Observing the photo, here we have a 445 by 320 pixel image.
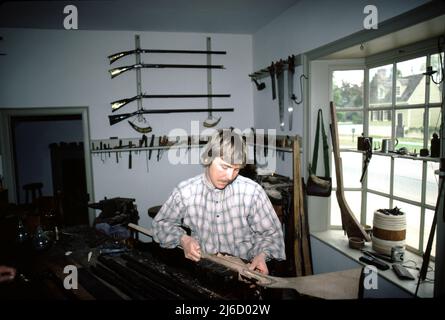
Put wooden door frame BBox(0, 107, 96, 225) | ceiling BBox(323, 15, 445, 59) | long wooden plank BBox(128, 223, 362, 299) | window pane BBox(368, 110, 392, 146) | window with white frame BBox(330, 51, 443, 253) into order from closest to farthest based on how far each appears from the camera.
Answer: long wooden plank BBox(128, 223, 362, 299) < ceiling BBox(323, 15, 445, 59) < window with white frame BBox(330, 51, 443, 253) < window pane BBox(368, 110, 392, 146) < wooden door frame BBox(0, 107, 96, 225)

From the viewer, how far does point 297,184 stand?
11.4 feet

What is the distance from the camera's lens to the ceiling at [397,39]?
229 centimetres

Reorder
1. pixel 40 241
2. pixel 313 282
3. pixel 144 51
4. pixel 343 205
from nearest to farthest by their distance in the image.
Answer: pixel 313 282
pixel 40 241
pixel 343 205
pixel 144 51

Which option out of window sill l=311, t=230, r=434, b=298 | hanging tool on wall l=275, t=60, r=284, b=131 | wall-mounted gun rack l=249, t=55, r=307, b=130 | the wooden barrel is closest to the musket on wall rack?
hanging tool on wall l=275, t=60, r=284, b=131

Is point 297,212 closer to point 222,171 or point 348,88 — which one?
point 348,88

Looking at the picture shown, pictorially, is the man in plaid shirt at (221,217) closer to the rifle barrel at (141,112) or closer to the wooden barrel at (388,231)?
the wooden barrel at (388,231)

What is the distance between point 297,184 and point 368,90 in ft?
4.25

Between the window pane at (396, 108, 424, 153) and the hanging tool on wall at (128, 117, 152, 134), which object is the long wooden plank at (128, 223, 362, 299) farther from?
the hanging tool on wall at (128, 117, 152, 134)

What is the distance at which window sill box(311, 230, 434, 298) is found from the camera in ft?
7.79

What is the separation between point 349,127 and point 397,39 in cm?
110

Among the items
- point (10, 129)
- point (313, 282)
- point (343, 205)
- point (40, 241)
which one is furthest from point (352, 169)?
point (10, 129)

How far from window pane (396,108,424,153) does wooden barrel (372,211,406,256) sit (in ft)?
2.16

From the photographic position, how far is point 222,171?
1.97 metres
